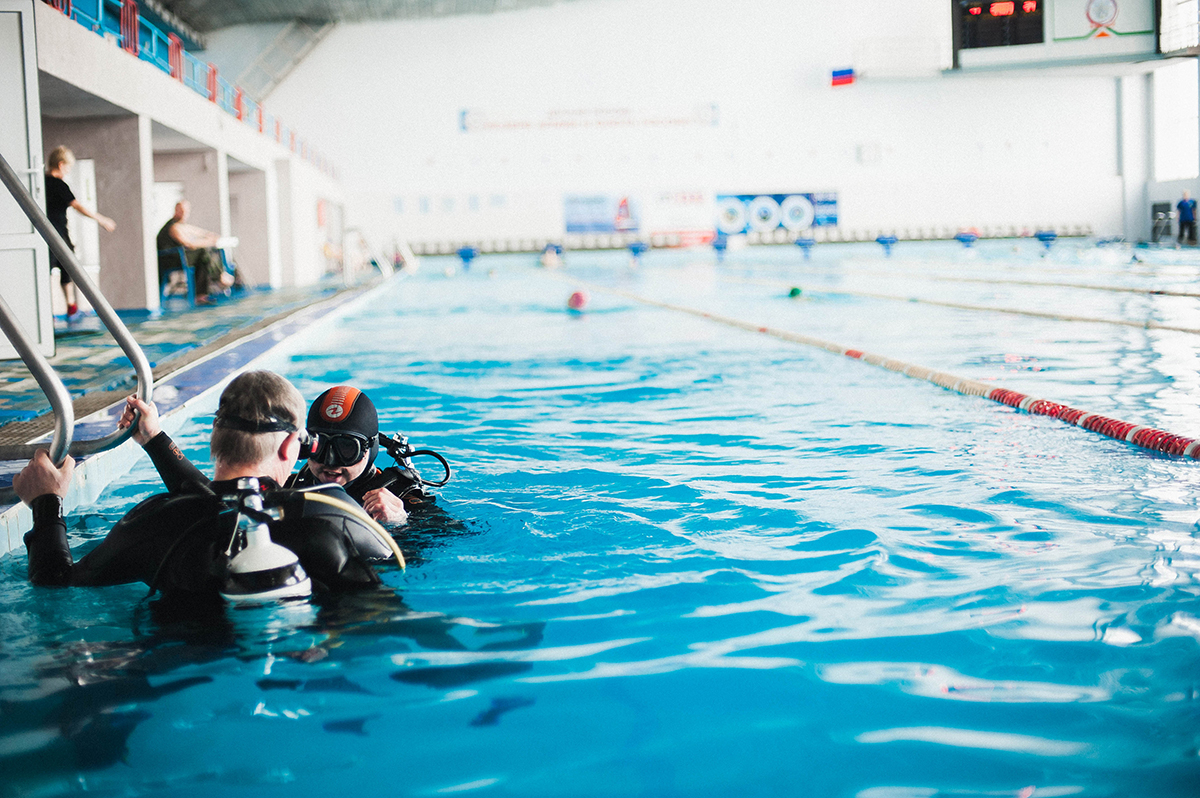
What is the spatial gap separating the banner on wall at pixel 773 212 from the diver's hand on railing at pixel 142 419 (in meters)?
30.0

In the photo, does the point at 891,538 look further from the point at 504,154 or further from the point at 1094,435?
the point at 504,154

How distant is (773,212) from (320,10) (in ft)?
46.5

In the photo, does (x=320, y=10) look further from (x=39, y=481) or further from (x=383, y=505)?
(x=39, y=481)

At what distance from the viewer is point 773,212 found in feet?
104

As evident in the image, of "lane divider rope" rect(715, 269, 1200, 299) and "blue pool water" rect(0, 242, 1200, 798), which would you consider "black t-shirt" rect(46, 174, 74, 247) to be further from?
"lane divider rope" rect(715, 269, 1200, 299)

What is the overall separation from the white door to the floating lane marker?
573cm

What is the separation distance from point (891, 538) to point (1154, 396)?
10.7 feet

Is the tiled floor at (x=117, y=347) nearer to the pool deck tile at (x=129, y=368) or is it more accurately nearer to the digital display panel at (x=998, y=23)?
the pool deck tile at (x=129, y=368)

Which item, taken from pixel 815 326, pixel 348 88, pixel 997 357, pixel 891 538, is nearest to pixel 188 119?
pixel 815 326

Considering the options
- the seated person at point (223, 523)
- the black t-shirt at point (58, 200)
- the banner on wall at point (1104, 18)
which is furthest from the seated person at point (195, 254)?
the banner on wall at point (1104, 18)

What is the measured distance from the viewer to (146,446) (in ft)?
8.44

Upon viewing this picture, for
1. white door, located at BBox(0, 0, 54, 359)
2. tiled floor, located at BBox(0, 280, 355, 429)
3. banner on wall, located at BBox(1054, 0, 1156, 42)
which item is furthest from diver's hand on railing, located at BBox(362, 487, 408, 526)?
banner on wall, located at BBox(1054, 0, 1156, 42)

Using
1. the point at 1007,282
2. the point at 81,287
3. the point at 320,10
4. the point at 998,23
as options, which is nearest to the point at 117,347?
the point at 81,287

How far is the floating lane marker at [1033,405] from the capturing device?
434 centimetres
